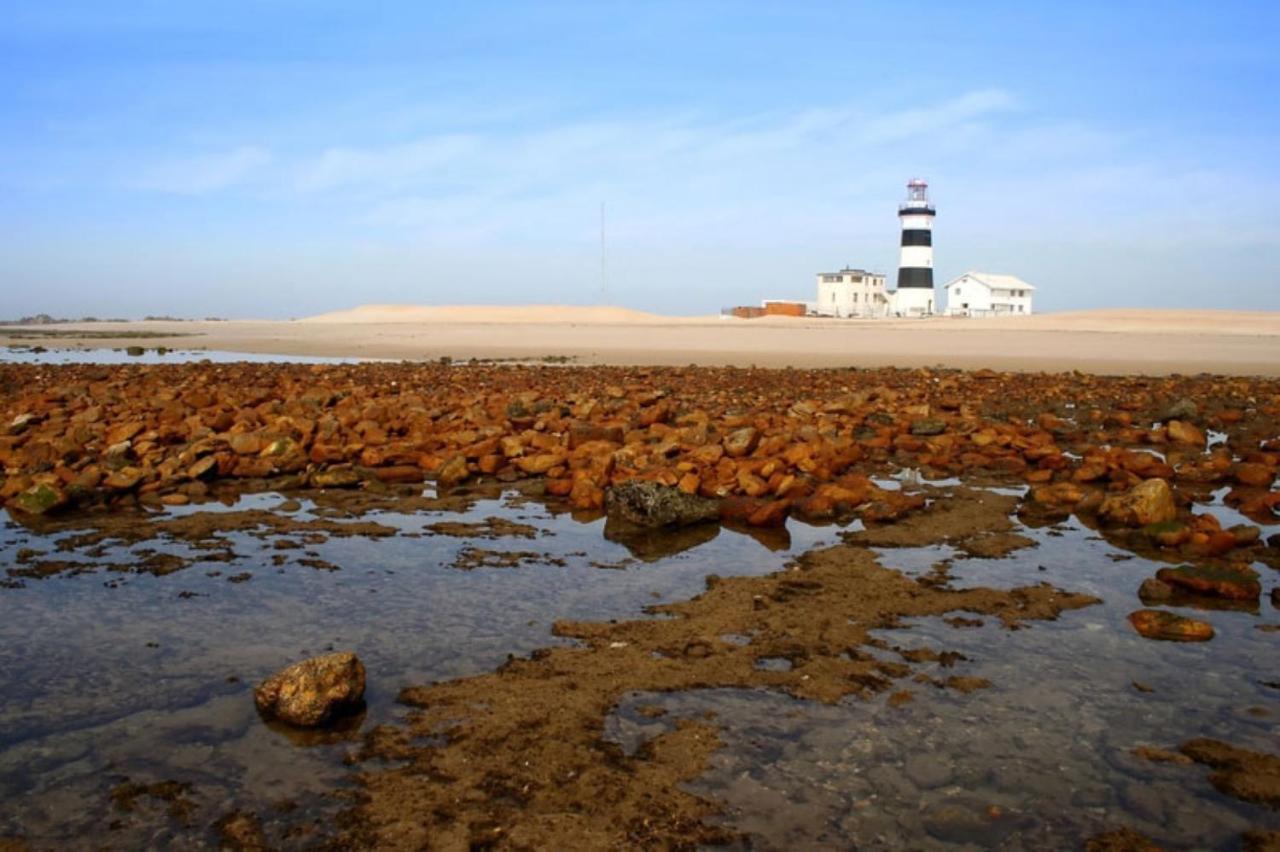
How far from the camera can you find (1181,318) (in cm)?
6272

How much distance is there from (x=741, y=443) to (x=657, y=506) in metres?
2.65

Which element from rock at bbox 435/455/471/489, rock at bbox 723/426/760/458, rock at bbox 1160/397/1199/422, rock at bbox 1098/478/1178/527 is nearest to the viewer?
rock at bbox 1098/478/1178/527

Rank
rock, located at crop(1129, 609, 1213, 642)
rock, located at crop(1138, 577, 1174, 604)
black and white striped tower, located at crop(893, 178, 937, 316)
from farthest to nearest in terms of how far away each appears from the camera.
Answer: black and white striped tower, located at crop(893, 178, 937, 316) → rock, located at crop(1138, 577, 1174, 604) → rock, located at crop(1129, 609, 1213, 642)

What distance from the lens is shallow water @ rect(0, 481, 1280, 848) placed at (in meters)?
3.94

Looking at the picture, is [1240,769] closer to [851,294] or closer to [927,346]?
[927,346]

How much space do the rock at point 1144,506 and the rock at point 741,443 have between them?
149 inches

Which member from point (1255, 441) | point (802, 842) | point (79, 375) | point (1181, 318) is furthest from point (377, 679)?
point (1181, 318)

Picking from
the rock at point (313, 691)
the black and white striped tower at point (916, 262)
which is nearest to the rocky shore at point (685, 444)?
the rock at point (313, 691)

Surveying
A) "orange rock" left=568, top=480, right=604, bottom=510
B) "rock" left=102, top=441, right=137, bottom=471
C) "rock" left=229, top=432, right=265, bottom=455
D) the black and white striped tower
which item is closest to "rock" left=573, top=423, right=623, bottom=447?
"orange rock" left=568, top=480, right=604, bottom=510

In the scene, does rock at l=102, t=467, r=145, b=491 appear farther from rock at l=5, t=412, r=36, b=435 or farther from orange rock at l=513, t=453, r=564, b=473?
orange rock at l=513, t=453, r=564, b=473

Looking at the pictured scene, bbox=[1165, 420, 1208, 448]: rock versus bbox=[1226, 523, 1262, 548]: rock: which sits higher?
bbox=[1165, 420, 1208, 448]: rock

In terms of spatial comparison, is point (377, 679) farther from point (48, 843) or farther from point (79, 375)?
point (79, 375)

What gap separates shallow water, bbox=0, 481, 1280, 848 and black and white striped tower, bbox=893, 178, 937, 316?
253 feet

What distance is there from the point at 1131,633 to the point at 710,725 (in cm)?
289
